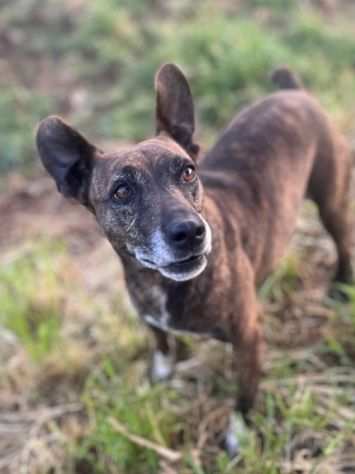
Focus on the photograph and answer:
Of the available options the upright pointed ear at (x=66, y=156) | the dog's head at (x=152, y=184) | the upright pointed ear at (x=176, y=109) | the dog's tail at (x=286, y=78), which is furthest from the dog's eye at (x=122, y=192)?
the dog's tail at (x=286, y=78)

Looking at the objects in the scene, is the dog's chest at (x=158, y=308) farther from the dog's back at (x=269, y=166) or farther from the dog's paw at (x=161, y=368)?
the dog's paw at (x=161, y=368)

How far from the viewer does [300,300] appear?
418 cm

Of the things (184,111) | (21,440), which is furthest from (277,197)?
(21,440)

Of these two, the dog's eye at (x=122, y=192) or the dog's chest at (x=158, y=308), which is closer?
the dog's eye at (x=122, y=192)

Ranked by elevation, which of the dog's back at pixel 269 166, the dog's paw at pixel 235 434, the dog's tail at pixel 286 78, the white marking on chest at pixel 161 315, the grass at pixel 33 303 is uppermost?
the dog's tail at pixel 286 78

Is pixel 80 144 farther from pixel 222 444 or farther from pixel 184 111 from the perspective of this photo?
pixel 222 444

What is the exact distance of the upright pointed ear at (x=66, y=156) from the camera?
2.95 metres

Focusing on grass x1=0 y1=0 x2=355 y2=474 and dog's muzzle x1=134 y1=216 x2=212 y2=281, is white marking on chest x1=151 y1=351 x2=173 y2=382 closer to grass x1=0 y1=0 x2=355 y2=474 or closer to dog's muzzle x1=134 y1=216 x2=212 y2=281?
grass x1=0 y1=0 x2=355 y2=474

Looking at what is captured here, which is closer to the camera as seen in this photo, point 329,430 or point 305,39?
point 329,430

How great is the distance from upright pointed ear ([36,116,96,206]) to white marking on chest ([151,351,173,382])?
3.60 feet

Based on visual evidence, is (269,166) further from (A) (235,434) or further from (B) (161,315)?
(A) (235,434)

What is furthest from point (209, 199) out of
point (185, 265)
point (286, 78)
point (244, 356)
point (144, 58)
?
point (144, 58)

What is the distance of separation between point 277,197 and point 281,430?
1.08 m

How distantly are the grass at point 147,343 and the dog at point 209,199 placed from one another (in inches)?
8.8
